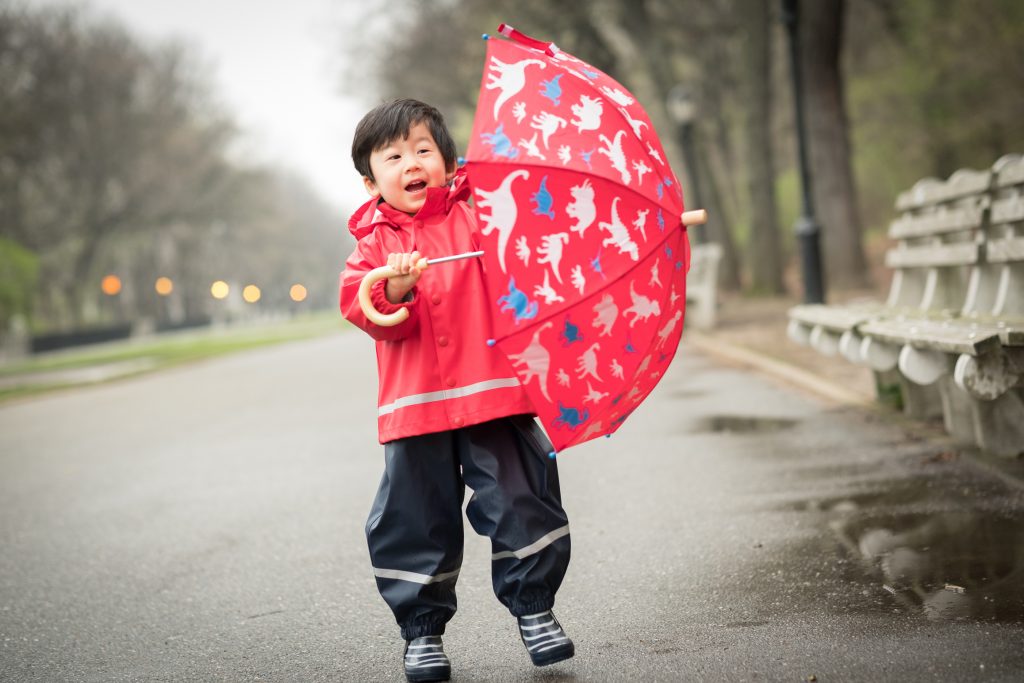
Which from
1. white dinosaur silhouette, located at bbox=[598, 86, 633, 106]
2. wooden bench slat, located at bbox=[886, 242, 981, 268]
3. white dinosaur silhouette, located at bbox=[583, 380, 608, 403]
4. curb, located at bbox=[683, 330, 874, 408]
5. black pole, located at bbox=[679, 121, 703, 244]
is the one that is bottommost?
curb, located at bbox=[683, 330, 874, 408]

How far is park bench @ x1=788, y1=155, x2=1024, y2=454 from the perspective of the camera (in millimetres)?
4289

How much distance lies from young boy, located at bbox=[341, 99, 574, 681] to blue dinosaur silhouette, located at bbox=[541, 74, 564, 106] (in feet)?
1.32

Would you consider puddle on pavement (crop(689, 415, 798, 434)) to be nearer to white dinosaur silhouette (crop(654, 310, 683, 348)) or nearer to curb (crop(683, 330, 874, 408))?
curb (crop(683, 330, 874, 408))

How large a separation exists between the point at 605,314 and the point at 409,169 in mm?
714

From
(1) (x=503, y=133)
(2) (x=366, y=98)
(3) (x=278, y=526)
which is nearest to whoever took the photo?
(1) (x=503, y=133)

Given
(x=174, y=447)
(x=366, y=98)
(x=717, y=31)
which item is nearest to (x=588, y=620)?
(x=174, y=447)

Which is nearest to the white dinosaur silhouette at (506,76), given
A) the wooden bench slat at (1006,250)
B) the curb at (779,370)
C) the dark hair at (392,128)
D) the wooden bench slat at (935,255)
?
the dark hair at (392,128)

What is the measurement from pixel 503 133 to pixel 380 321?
0.59 m

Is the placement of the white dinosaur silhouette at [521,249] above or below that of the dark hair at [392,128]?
below

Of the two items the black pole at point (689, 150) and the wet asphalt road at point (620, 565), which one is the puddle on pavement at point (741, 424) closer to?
the wet asphalt road at point (620, 565)

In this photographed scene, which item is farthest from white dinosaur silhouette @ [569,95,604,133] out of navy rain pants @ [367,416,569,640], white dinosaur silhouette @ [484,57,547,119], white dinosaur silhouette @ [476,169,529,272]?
navy rain pants @ [367,416,569,640]

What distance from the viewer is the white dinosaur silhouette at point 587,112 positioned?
3209 millimetres

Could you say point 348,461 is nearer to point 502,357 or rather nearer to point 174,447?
point 174,447

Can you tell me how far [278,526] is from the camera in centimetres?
574
